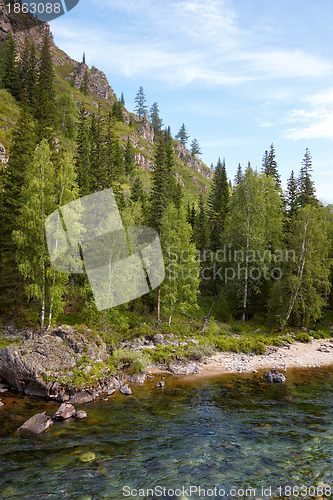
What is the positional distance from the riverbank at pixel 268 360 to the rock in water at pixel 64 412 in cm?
757

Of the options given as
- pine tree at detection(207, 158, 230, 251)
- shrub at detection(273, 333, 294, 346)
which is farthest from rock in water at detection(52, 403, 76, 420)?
pine tree at detection(207, 158, 230, 251)

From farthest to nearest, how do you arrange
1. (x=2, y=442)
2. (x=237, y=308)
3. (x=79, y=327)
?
(x=237, y=308) → (x=79, y=327) → (x=2, y=442)

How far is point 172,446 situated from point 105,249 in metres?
17.1

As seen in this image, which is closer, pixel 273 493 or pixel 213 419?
pixel 273 493

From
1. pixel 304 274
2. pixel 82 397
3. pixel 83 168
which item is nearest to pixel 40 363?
pixel 82 397

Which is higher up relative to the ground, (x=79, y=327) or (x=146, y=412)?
(x=79, y=327)

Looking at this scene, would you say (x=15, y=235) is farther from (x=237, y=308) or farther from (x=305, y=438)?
(x=237, y=308)

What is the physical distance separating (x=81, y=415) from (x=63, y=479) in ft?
14.2

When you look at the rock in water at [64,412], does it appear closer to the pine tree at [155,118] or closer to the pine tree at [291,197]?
the pine tree at [291,197]

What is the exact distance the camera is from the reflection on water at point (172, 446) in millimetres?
7984

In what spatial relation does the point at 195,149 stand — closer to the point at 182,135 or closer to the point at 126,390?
the point at 182,135

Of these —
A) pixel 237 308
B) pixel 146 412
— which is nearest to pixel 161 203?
pixel 237 308

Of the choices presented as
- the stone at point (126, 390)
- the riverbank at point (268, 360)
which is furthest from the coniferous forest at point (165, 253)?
the stone at point (126, 390)

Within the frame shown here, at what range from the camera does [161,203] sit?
105ft
